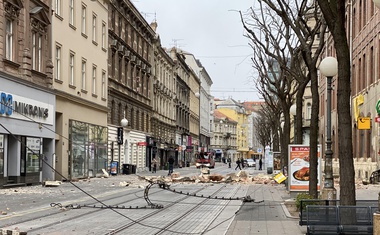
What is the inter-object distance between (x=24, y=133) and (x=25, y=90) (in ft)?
7.04

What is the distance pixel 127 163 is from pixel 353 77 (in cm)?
2209

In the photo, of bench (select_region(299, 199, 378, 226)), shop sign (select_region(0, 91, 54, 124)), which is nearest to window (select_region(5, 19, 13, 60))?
shop sign (select_region(0, 91, 54, 124))

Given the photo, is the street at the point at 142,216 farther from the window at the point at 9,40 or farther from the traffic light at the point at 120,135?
the traffic light at the point at 120,135

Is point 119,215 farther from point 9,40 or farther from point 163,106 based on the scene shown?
point 163,106

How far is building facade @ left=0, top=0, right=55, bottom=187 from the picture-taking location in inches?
1107

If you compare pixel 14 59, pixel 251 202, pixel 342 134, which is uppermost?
pixel 14 59

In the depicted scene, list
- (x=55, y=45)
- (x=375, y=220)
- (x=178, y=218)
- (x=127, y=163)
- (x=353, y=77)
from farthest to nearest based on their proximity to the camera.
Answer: (x=127, y=163) < (x=353, y=77) < (x=55, y=45) < (x=178, y=218) < (x=375, y=220)

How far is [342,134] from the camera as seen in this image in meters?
11.1

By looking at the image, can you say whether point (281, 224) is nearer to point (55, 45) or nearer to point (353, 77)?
point (55, 45)

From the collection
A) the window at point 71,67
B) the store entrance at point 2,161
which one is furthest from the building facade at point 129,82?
the store entrance at point 2,161

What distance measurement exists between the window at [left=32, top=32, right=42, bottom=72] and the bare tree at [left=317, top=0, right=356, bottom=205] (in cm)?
2327

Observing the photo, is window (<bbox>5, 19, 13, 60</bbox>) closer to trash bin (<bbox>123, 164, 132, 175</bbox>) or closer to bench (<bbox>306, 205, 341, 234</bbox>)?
bench (<bbox>306, 205, 341, 234</bbox>)

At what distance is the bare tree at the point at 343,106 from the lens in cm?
1103

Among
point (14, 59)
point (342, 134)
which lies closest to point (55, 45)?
point (14, 59)
